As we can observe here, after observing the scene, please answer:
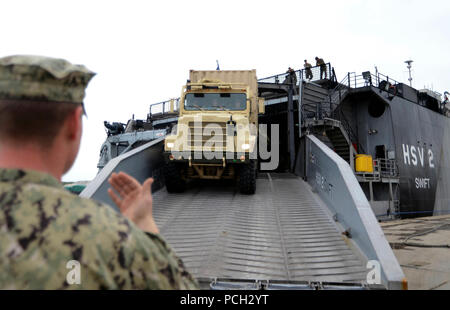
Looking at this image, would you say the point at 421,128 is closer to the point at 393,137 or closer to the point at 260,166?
the point at 393,137

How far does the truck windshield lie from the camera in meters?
8.23

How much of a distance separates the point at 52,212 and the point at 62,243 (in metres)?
0.10

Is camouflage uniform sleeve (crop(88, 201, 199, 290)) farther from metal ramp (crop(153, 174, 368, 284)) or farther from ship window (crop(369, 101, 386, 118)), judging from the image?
ship window (crop(369, 101, 386, 118))

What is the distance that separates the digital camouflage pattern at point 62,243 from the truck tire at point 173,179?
669 cm

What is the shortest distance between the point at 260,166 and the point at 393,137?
6455mm

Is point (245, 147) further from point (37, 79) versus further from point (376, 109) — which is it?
point (376, 109)

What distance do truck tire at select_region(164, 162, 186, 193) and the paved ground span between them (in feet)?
16.3

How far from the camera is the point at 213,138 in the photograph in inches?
289

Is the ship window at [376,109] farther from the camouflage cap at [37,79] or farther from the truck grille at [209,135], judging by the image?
the camouflage cap at [37,79]

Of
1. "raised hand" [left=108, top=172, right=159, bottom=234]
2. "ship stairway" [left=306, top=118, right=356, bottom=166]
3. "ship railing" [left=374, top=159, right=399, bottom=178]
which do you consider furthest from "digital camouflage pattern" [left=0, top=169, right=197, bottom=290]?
"ship railing" [left=374, top=159, right=399, bottom=178]
